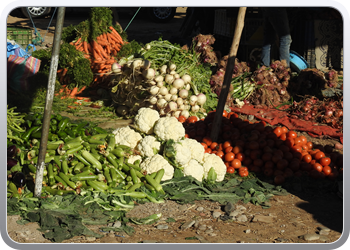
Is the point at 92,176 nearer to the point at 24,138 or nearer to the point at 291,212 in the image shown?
the point at 24,138

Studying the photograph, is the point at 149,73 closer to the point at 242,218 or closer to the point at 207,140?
the point at 207,140

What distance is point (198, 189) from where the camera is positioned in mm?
4031

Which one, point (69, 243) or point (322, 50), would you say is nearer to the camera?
point (69, 243)

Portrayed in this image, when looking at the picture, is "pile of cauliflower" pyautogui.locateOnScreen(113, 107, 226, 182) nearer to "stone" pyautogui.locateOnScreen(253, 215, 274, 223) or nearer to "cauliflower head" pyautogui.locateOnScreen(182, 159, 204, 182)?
"cauliflower head" pyautogui.locateOnScreen(182, 159, 204, 182)

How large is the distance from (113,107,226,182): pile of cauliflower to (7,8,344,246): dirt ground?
0.52 meters

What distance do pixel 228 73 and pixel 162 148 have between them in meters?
1.39

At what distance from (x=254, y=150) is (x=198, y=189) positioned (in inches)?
46.3

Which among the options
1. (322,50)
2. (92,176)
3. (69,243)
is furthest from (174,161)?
(322,50)

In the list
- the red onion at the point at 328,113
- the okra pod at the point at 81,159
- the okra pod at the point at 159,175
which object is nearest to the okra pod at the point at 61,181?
the okra pod at the point at 81,159

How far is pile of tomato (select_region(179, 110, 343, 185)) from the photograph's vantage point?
4555 mm

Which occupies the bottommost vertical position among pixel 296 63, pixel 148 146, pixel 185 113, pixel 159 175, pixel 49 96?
pixel 159 175

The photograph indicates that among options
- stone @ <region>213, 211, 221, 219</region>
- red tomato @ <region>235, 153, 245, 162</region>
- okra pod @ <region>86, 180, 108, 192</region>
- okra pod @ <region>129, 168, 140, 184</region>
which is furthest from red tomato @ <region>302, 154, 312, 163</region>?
okra pod @ <region>86, 180, 108, 192</region>

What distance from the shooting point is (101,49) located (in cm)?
827

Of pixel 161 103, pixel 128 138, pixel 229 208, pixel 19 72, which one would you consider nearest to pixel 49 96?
pixel 128 138
